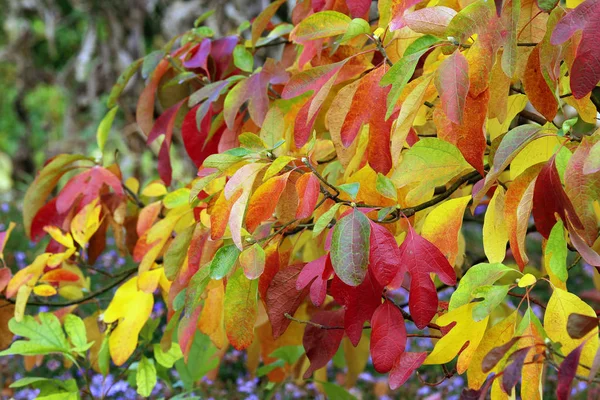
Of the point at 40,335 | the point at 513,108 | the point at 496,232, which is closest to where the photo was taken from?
the point at 496,232

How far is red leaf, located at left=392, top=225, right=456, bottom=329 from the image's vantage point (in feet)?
2.44

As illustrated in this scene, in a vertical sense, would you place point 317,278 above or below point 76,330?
above

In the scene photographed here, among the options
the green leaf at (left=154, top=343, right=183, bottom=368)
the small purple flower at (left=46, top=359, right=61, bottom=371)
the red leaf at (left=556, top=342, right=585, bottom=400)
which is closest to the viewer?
the red leaf at (left=556, top=342, right=585, bottom=400)

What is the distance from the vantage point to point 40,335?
1137mm

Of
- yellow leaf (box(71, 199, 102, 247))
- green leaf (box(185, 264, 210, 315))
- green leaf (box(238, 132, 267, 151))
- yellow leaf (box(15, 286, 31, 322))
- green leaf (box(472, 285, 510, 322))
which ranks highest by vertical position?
green leaf (box(238, 132, 267, 151))

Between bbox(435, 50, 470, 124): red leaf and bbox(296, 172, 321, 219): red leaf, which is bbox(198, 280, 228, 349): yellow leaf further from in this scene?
bbox(435, 50, 470, 124): red leaf

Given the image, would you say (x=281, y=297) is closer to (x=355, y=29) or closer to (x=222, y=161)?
(x=222, y=161)

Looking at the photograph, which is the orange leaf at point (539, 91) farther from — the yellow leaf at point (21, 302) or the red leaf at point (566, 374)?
the yellow leaf at point (21, 302)

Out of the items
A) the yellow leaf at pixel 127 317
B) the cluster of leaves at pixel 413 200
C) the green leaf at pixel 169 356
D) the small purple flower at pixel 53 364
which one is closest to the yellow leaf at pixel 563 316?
the cluster of leaves at pixel 413 200

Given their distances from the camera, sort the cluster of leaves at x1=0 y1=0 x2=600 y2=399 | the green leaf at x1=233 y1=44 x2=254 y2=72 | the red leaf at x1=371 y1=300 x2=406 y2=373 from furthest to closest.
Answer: the green leaf at x1=233 y1=44 x2=254 y2=72 → the red leaf at x1=371 y1=300 x2=406 y2=373 → the cluster of leaves at x1=0 y1=0 x2=600 y2=399

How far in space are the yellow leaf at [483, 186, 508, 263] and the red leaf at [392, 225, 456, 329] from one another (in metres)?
0.06

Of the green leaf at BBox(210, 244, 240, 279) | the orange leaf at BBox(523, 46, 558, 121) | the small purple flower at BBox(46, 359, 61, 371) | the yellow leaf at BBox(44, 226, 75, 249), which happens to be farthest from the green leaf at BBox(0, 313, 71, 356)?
the small purple flower at BBox(46, 359, 61, 371)

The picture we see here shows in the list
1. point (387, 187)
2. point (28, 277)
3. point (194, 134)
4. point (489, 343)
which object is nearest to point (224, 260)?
point (387, 187)

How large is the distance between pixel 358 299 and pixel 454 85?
10.7 inches
